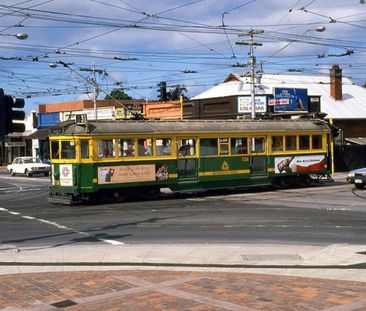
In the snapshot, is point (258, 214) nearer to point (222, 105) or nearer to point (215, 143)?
point (215, 143)

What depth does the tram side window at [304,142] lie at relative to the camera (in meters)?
27.3

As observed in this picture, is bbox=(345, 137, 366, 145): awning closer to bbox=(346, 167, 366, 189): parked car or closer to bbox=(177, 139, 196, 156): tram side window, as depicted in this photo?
bbox=(346, 167, 366, 189): parked car

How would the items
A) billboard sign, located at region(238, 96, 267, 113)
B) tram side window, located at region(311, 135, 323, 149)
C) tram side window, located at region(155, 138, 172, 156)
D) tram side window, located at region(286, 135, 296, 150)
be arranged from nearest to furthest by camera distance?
tram side window, located at region(155, 138, 172, 156)
tram side window, located at region(286, 135, 296, 150)
tram side window, located at region(311, 135, 323, 149)
billboard sign, located at region(238, 96, 267, 113)

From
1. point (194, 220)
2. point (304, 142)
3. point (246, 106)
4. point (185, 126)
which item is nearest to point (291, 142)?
point (304, 142)

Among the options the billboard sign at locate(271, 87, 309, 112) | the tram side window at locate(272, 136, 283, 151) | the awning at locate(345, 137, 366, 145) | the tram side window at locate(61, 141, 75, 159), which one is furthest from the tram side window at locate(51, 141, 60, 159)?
the awning at locate(345, 137, 366, 145)

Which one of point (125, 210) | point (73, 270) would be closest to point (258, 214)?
point (125, 210)

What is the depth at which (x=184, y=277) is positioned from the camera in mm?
8562

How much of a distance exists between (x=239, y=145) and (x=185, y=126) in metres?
2.78

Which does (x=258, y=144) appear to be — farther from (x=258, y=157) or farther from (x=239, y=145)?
(x=239, y=145)

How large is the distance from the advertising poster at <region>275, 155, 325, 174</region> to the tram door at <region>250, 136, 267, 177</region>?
0.72 m

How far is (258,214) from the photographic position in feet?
56.4

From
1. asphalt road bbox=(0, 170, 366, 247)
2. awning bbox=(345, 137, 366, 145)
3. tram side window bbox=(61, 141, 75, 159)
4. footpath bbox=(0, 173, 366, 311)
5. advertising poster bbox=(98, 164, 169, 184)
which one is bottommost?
footpath bbox=(0, 173, 366, 311)

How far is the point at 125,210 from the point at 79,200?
345 centimetres

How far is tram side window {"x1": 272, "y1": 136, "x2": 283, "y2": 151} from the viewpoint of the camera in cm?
2631
